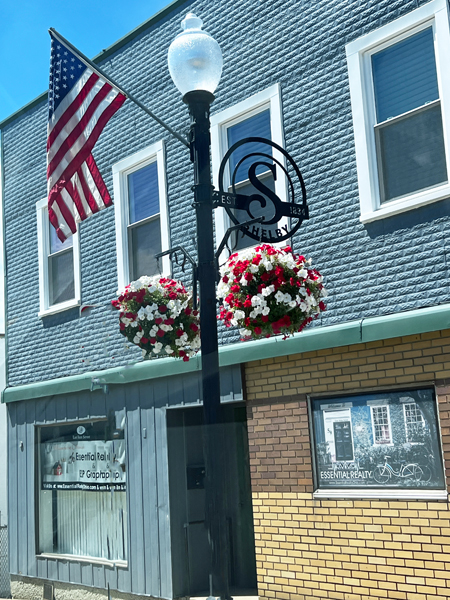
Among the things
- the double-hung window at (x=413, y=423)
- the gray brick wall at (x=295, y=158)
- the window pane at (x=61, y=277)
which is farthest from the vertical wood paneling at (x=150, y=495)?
the double-hung window at (x=413, y=423)

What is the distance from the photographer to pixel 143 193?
10.3 meters

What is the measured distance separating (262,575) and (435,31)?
560 cm

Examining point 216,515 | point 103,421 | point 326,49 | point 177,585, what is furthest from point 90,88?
point 177,585

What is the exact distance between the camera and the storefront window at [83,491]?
1003 cm

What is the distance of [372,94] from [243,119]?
1889 mm

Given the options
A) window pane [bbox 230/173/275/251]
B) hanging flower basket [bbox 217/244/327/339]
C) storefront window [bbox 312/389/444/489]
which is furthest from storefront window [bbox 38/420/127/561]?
hanging flower basket [bbox 217/244/327/339]

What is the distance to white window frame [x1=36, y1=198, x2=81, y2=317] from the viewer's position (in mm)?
11125

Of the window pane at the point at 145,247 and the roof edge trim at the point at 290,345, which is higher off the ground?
the window pane at the point at 145,247

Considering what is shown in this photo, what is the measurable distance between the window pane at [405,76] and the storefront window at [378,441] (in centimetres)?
272

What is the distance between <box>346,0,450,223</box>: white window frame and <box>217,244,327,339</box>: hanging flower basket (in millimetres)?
1978

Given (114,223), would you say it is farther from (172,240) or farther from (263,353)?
(263,353)

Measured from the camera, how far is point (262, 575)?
7984 mm

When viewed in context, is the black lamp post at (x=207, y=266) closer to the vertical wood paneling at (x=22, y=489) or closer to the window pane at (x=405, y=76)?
the window pane at (x=405, y=76)

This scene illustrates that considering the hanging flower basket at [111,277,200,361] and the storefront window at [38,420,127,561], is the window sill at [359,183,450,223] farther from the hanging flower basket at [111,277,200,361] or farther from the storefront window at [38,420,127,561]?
the storefront window at [38,420,127,561]
